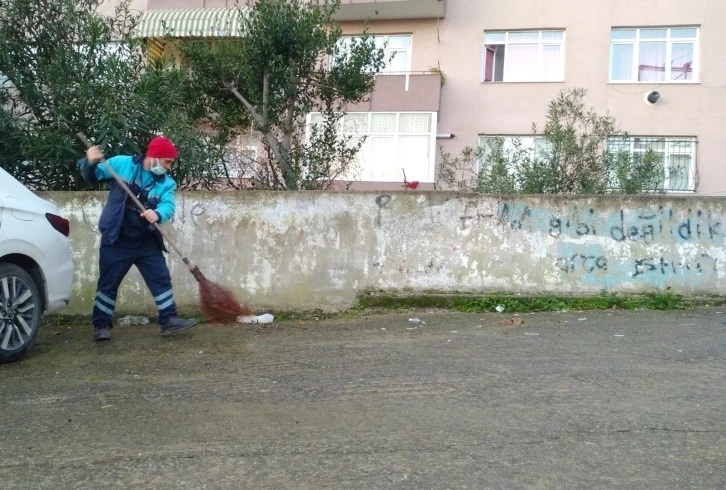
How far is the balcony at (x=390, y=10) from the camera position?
17.0 m

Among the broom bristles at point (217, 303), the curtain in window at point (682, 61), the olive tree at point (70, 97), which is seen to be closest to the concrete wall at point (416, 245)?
the broom bristles at point (217, 303)

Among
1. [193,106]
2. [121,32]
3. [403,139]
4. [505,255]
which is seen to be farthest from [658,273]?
[403,139]

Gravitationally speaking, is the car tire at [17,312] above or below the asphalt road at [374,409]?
above

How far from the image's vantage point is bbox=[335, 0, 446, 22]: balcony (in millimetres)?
17016

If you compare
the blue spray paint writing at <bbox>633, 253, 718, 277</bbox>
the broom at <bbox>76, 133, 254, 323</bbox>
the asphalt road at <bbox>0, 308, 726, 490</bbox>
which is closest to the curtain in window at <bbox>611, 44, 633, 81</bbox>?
the blue spray paint writing at <bbox>633, 253, 718, 277</bbox>

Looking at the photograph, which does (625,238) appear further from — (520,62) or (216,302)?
(520,62)

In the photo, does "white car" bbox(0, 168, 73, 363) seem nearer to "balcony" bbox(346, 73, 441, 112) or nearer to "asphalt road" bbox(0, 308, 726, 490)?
"asphalt road" bbox(0, 308, 726, 490)

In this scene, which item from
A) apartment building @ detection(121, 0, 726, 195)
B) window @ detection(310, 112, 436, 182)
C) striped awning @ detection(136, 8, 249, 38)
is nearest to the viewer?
striped awning @ detection(136, 8, 249, 38)

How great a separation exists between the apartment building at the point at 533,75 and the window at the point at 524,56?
3 centimetres

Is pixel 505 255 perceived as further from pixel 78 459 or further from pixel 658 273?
pixel 78 459

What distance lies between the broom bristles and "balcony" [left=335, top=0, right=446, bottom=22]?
473 inches

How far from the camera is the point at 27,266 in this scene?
5277 mm

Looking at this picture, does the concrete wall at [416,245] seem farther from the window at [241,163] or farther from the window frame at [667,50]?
the window frame at [667,50]

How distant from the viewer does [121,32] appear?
8.16 m
